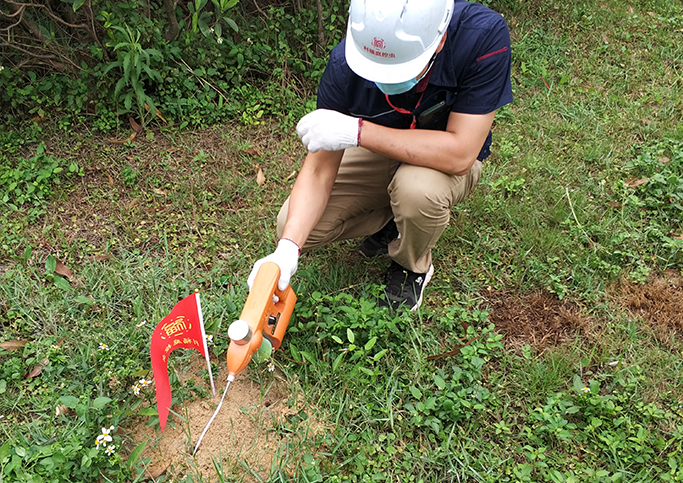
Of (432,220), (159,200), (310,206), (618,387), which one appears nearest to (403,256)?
(432,220)

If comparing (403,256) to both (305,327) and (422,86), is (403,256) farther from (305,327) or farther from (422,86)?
(422,86)

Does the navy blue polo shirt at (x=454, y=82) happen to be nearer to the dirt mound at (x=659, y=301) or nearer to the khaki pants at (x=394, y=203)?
the khaki pants at (x=394, y=203)

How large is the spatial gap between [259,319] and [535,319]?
125 centimetres

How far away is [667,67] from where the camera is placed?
353cm

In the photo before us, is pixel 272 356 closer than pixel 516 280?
Yes

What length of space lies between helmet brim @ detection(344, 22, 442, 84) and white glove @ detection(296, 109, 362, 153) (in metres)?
0.19

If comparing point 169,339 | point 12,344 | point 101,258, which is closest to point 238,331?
point 169,339

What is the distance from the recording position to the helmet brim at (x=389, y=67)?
5.47 feet

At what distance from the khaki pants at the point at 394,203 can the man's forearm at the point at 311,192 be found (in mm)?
173

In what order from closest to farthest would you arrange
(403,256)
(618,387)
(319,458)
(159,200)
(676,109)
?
(319,458) < (618,387) < (403,256) < (159,200) < (676,109)

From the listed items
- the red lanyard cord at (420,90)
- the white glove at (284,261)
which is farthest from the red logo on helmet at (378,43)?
the white glove at (284,261)

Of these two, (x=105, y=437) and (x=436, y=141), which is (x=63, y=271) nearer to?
(x=105, y=437)

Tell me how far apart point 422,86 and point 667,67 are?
2.61 metres

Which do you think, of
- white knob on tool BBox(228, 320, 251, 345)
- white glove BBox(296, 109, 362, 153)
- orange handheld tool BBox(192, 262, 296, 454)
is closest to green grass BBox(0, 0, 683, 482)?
orange handheld tool BBox(192, 262, 296, 454)
